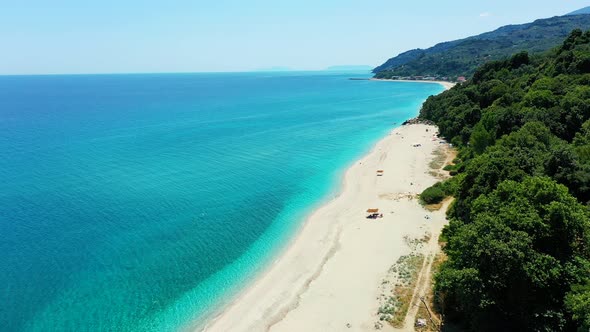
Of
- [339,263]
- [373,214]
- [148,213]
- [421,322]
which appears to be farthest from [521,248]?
[148,213]

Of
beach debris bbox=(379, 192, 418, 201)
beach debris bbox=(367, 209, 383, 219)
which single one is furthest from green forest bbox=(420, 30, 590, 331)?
beach debris bbox=(379, 192, 418, 201)

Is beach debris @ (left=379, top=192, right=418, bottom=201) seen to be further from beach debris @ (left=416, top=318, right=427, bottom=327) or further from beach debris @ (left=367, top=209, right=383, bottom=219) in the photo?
beach debris @ (left=416, top=318, right=427, bottom=327)

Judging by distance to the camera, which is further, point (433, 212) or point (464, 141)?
point (464, 141)

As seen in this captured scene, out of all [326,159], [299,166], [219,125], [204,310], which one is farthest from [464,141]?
[219,125]

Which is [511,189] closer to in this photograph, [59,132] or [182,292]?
[182,292]

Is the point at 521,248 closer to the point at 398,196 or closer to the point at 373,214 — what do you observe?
the point at 373,214

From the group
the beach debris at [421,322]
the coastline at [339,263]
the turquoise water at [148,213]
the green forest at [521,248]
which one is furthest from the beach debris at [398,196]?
the beach debris at [421,322]
